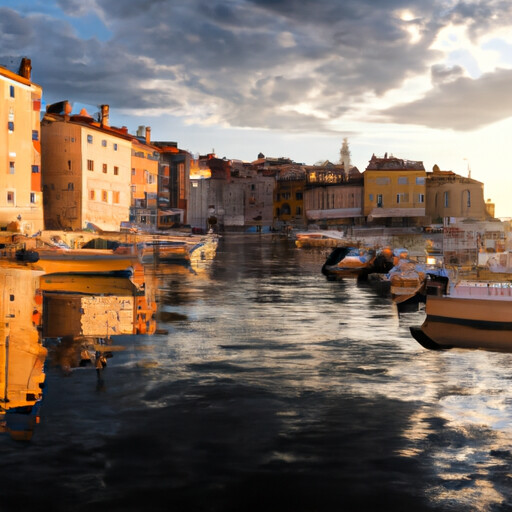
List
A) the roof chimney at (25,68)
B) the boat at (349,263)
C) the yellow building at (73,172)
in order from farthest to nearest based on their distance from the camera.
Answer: the yellow building at (73,172) → the roof chimney at (25,68) → the boat at (349,263)

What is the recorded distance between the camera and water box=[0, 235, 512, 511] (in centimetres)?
747

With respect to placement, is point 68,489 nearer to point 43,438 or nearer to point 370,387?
point 43,438

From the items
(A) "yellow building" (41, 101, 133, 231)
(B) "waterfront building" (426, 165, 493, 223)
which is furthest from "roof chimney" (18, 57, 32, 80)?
(B) "waterfront building" (426, 165, 493, 223)

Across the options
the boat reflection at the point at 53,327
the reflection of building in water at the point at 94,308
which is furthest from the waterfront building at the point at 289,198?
the boat reflection at the point at 53,327

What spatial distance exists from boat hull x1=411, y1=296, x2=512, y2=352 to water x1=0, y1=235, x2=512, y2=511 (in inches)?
42.7

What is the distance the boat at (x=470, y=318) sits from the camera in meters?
18.0

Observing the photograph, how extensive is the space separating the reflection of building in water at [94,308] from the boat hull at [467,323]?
7.10 m

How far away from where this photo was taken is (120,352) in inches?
599

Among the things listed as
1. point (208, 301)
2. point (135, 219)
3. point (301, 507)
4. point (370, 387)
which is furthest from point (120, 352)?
point (135, 219)

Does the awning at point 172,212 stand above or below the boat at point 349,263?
above

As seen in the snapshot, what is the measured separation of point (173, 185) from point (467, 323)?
85.8 meters

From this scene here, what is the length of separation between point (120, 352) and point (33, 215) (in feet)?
159

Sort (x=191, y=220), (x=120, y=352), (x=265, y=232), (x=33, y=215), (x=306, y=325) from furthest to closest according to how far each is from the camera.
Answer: (x=265, y=232)
(x=191, y=220)
(x=33, y=215)
(x=306, y=325)
(x=120, y=352)

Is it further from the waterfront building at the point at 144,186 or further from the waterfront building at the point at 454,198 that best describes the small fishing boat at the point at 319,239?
the waterfront building at the point at 454,198
